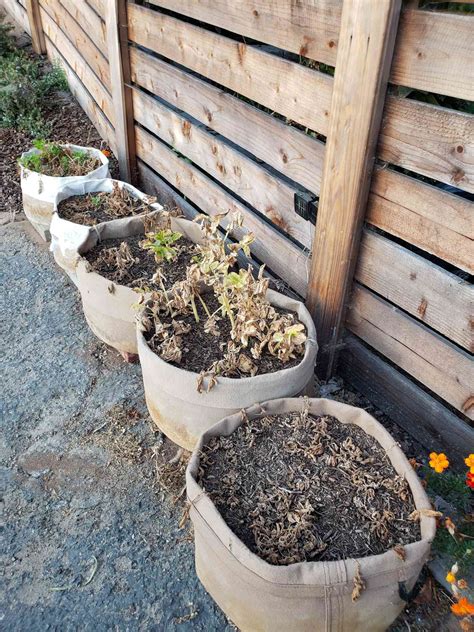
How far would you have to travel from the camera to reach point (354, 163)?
2.10 metres

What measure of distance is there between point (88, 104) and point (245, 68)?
10.3ft

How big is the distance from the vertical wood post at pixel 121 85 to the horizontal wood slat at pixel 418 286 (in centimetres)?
239

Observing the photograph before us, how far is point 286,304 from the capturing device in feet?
8.06

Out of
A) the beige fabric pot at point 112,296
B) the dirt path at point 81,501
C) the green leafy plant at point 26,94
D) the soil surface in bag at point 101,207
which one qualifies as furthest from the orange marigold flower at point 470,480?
the green leafy plant at point 26,94

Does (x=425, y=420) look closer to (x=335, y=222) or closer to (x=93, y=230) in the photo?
(x=335, y=222)

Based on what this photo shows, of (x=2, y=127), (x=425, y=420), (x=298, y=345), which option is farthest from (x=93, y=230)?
(x=2, y=127)

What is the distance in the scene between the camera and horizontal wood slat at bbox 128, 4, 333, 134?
7.45 feet

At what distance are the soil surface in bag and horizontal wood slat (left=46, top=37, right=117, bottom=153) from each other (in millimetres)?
1260

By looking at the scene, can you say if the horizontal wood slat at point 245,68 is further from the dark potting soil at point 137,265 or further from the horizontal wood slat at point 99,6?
the dark potting soil at point 137,265

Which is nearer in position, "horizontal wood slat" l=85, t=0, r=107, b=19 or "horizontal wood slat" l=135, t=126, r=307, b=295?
"horizontal wood slat" l=135, t=126, r=307, b=295

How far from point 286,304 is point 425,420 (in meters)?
0.73

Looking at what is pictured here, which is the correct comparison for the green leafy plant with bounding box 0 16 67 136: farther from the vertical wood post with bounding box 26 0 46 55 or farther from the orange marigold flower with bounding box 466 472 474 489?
the orange marigold flower with bounding box 466 472 474 489

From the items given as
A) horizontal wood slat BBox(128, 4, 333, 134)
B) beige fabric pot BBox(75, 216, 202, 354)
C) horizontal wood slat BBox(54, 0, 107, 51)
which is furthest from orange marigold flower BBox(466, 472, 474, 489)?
horizontal wood slat BBox(54, 0, 107, 51)

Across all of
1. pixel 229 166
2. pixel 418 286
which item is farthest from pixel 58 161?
pixel 418 286
